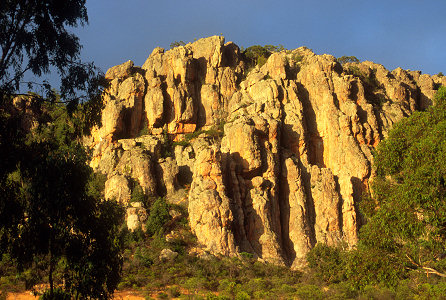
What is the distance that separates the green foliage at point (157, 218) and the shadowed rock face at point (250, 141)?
8.17ft

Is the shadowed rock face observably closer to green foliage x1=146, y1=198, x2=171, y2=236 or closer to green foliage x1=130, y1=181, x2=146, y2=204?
green foliage x1=130, y1=181, x2=146, y2=204

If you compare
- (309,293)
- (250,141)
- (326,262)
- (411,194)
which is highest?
(250,141)

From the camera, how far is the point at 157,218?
140ft

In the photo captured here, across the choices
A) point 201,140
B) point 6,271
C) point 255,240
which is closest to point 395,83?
point 201,140

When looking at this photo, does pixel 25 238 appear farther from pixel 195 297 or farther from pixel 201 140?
pixel 201 140

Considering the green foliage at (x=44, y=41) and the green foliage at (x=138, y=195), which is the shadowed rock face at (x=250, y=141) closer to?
the green foliage at (x=138, y=195)

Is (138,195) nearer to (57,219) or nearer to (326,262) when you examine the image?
(326,262)

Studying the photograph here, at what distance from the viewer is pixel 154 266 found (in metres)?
38.0

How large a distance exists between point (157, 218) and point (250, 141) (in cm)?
1135

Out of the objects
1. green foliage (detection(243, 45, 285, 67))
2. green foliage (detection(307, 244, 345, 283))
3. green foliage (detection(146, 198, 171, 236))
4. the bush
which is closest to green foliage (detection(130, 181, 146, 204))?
green foliage (detection(146, 198, 171, 236))

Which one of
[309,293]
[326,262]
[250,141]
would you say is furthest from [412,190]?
[250,141]

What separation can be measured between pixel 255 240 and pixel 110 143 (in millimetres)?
19373

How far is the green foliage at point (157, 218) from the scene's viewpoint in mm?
42537

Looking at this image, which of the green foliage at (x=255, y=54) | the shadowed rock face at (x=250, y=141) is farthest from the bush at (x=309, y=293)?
the green foliage at (x=255, y=54)
